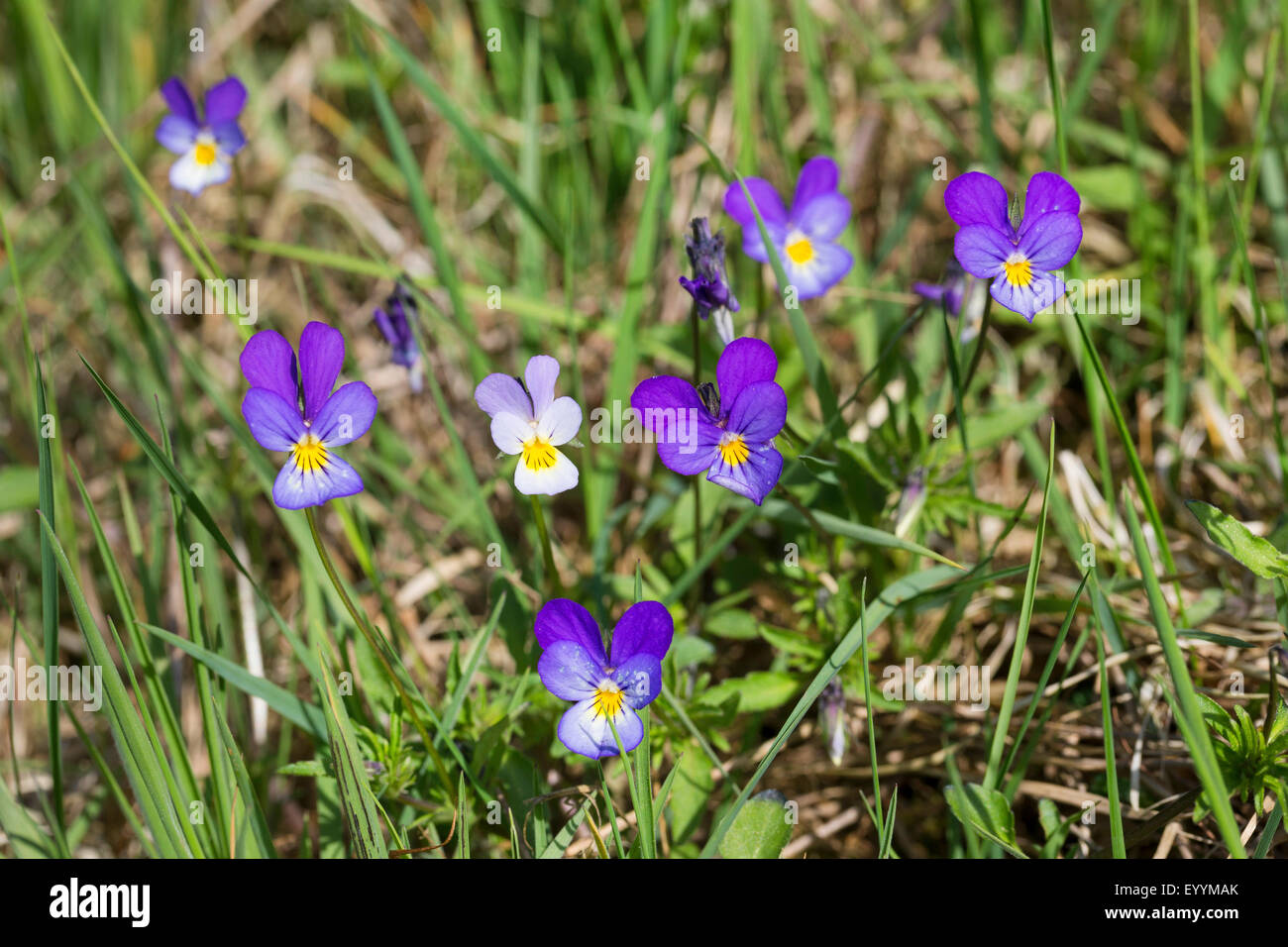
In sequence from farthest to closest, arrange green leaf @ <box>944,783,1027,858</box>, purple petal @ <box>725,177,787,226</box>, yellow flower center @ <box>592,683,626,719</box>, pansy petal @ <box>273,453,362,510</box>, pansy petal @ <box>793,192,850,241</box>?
pansy petal @ <box>793,192,850,241</box> → purple petal @ <box>725,177,787,226</box> → green leaf @ <box>944,783,1027,858</box> → yellow flower center @ <box>592,683,626,719</box> → pansy petal @ <box>273,453,362,510</box>

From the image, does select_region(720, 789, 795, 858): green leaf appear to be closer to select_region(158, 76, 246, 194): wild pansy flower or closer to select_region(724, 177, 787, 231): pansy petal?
select_region(724, 177, 787, 231): pansy petal

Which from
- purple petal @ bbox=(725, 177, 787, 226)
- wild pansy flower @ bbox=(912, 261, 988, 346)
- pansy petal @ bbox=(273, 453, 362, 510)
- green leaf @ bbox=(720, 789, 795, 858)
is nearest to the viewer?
pansy petal @ bbox=(273, 453, 362, 510)

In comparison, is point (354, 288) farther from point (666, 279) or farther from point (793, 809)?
point (793, 809)

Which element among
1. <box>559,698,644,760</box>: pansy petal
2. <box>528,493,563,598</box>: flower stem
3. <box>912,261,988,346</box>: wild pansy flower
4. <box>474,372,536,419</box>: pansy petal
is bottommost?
<box>559,698,644,760</box>: pansy petal

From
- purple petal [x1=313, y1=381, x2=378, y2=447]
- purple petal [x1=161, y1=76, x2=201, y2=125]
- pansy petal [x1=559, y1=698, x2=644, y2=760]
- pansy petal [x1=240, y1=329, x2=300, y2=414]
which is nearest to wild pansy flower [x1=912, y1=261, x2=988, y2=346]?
pansy petal [x1=559, y1=698, x2=644, y2=760]

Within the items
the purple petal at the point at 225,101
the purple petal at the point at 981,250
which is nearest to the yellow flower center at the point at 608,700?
the purple petal at the point at 981,250

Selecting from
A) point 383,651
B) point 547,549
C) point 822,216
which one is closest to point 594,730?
point 547,549

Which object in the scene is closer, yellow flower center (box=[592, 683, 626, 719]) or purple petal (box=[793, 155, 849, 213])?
yellow flower center (box=[592, 683, 626, 719])
